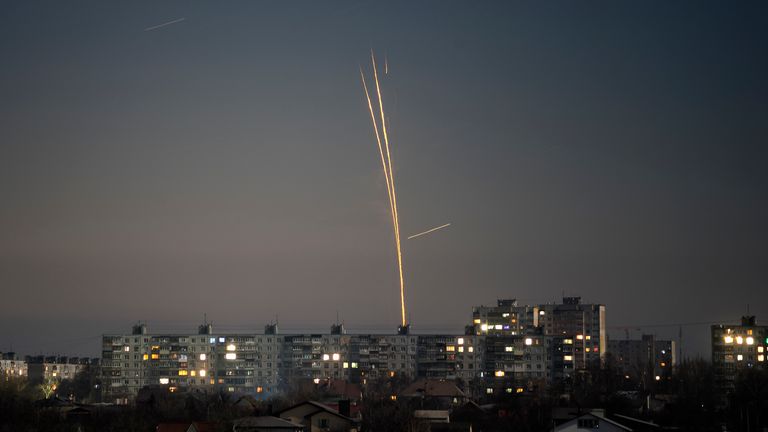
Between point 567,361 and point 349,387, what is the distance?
60660 mm

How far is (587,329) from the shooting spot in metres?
180

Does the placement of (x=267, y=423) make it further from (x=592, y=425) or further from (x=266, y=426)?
(x=592, y=425)

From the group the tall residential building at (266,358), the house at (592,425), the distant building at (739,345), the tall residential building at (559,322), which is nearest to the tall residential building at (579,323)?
the tall residential building at (559,322)

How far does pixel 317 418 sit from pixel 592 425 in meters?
14.1

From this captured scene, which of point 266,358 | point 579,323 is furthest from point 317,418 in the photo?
point 579,323

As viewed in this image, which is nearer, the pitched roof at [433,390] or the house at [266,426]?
the house at [266,426]

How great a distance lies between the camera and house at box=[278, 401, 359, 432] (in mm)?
63031

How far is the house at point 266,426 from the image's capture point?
59.5m

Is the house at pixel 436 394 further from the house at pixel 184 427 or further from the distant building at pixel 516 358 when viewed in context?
the distant building at pixel 516 358

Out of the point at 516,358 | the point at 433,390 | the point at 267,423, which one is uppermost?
the point at 516,358

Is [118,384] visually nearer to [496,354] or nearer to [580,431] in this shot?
[496,354]

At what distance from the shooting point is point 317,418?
6334 cm

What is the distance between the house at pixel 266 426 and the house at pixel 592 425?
13.3 m

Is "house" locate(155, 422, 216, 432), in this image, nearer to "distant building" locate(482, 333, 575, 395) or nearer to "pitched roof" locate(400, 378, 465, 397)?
"pitched roof" locate(400, 378, 465, 397)
